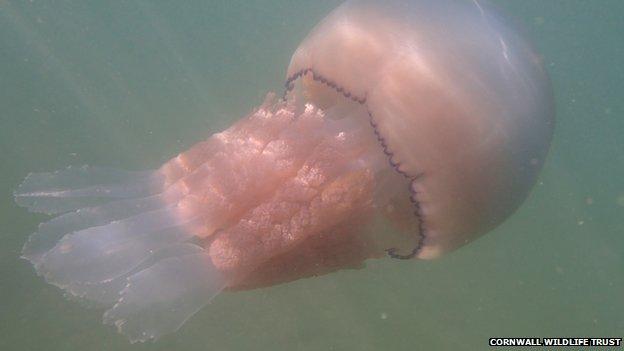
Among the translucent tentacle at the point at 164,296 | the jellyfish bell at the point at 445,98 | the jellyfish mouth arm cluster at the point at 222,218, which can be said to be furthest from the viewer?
the jellyfish bell at the point at 445,98

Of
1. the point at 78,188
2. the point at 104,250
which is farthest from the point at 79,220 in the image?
the point at 104,250

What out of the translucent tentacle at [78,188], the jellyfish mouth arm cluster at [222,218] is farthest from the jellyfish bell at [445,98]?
the translucent tentacle at [78,188]

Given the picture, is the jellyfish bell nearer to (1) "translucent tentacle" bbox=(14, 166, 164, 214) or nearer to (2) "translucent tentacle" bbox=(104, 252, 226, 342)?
(2) "translucent tentacle" bbox=(104, 252, 226, 342)

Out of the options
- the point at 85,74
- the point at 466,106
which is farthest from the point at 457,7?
the point at 85,74

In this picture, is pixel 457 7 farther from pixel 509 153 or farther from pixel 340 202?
pixel 340 202

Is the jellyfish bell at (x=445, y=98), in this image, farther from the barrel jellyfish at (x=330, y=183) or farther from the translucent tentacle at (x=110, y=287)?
the translucent tentacle at (x=110, y=287)

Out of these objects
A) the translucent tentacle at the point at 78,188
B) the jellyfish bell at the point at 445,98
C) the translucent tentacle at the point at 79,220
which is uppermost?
the translucent tentacle at the point at 78,188


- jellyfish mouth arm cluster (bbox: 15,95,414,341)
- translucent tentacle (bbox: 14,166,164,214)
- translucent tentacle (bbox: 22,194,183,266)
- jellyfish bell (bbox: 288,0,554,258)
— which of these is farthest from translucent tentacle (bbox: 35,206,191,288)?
jellyfish bell (bbox: 288,0,554,258)

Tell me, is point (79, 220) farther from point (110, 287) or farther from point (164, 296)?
point (164, 296)
